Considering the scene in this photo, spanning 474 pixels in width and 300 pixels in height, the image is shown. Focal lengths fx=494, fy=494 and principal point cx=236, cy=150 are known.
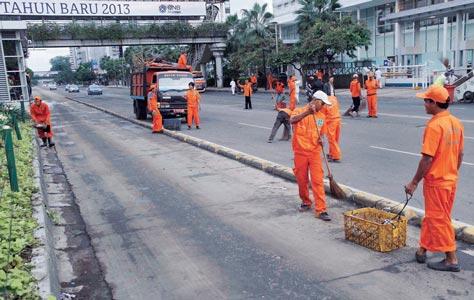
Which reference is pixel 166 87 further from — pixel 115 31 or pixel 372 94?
pixel 115 31

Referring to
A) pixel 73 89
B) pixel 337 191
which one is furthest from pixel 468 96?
pixel 73 89

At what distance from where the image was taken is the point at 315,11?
42.1 m

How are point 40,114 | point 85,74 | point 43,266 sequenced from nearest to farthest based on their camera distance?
point 43,266 < point 40,114 < point 85,74

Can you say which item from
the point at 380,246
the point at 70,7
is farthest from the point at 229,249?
the point at 70,7

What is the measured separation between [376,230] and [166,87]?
609 inches

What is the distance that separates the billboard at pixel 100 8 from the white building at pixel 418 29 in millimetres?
16975

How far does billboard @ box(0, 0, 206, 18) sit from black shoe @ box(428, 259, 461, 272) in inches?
1893

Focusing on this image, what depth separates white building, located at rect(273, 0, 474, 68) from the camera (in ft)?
116

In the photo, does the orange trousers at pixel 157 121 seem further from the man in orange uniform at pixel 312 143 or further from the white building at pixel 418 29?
the white building at pixel 418 29

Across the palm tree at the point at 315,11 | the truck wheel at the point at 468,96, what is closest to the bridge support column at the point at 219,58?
the palm tree at the point at 315,11

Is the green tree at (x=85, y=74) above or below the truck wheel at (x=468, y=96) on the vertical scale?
above

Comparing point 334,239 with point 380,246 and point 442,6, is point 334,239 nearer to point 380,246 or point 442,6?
point 380,246

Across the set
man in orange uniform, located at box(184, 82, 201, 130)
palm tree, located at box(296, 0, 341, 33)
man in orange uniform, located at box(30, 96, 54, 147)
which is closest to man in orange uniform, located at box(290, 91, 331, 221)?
man in orange uniform, located at box(30, 96, 54, 147)

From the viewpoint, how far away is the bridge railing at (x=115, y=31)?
147 feet
